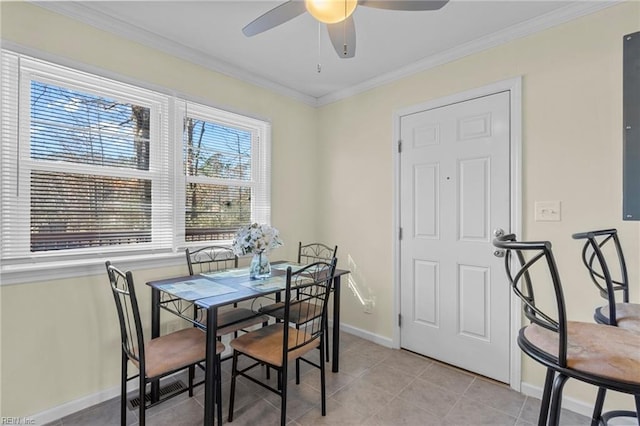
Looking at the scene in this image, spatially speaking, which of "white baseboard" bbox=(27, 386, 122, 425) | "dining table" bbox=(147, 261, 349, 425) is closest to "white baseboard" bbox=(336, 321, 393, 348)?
"dining table" bbox=(147, 261, 349, 425)

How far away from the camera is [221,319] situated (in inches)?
86.3

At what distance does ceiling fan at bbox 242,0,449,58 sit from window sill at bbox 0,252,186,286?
1724 mm

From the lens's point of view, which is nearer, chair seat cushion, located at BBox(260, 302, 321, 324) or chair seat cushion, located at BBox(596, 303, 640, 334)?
chair seat cushion, located at BBox(596, 303, 640, 334)

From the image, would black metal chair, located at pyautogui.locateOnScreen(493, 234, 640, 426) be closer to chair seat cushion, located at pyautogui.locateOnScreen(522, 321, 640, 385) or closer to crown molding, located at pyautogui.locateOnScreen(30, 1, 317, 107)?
chair seat cushion, located at pyautogui.locateOnScreen(522, 321, 640, 385)

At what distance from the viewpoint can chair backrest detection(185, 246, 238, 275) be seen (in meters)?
2.50

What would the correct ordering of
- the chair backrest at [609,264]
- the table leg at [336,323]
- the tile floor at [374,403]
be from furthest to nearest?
the table leg at [336,323] → the tile floor at [374,403] → the chair backrest at [609,264]

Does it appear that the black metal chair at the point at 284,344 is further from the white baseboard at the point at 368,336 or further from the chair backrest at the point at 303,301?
the white baseboard at the point at 368,336

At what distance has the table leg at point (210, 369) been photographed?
1.58 m

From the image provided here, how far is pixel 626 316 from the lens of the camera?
1356 millimetres

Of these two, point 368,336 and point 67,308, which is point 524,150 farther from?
point 67,308

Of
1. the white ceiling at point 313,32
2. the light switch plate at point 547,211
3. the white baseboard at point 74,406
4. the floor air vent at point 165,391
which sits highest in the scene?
the white ceiling at point 313,32

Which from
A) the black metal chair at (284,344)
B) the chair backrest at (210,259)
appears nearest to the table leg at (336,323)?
the black metal chair at (284,344)

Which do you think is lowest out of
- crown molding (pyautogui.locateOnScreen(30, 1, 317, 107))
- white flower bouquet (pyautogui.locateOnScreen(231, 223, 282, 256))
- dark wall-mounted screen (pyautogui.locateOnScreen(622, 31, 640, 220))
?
white flower bouquet (pyautogui.locateOnScreen(231, 223, 282, 256))

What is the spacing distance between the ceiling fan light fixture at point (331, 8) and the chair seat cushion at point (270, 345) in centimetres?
178
